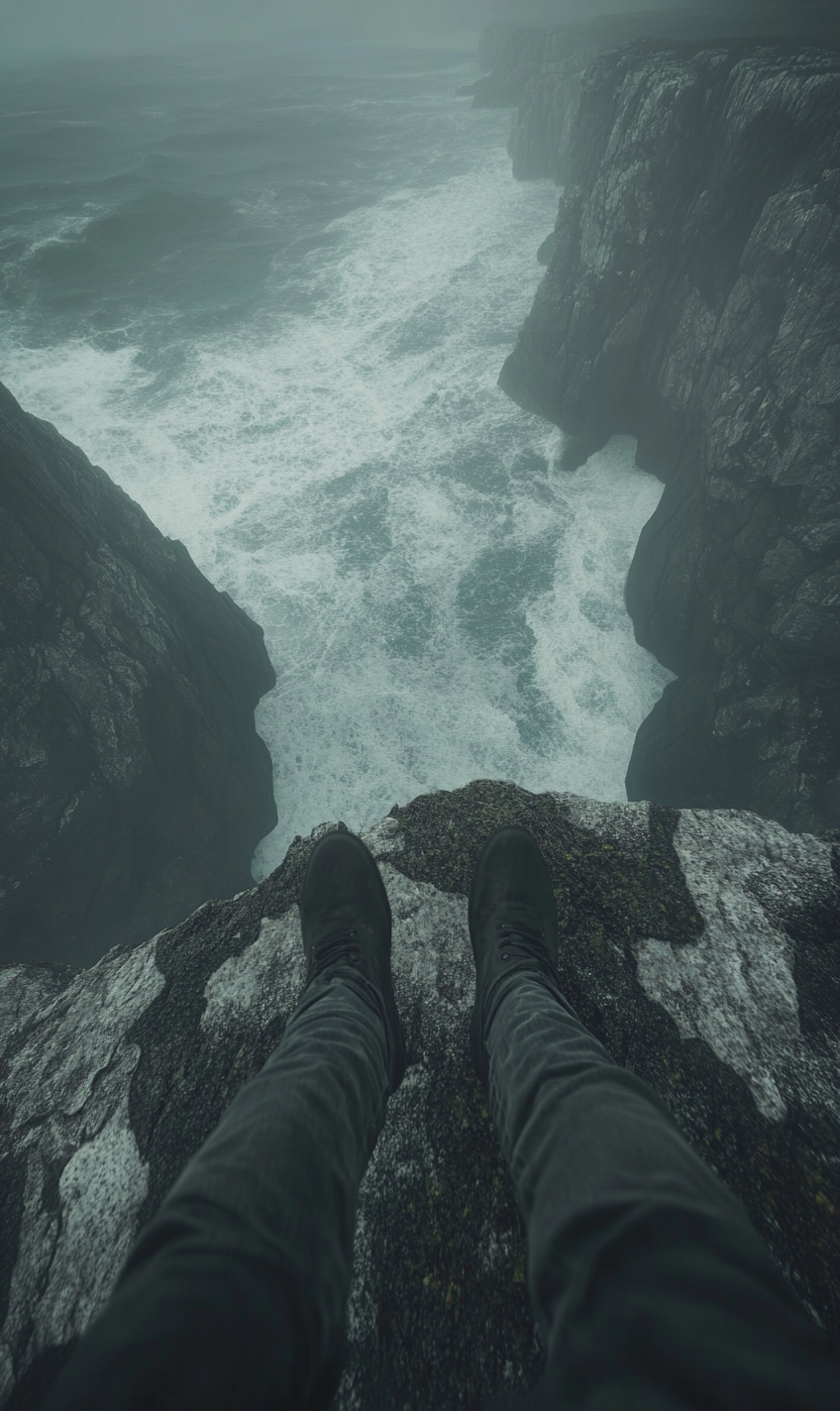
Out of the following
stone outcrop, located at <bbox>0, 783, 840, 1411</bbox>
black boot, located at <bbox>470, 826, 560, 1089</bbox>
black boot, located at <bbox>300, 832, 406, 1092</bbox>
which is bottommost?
stone outcrop, located at <bbox>0, 783, 840, 1411</bbox>

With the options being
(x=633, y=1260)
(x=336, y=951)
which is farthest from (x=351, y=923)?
(x=633, y=1260)

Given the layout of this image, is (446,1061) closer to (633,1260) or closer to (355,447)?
(633,1260)

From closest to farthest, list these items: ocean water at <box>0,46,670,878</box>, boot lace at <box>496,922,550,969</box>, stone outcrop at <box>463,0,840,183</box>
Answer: boot lace at <box>496,922,550,969</box> → ocean water at <box>0,46,670,878</box> → stone outcrop at <box>463,0,840,183</box>

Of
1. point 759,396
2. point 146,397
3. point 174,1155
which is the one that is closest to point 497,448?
point 759,396

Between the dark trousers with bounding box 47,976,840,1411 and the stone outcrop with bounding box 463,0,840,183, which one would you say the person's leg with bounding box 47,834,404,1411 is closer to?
the dark trousers with bounding box 47,976,840,1411

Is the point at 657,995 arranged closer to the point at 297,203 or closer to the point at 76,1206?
the point at 76,1206

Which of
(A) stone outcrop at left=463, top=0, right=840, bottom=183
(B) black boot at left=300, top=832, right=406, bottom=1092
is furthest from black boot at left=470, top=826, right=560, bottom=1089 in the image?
(A) stone outcrop at left=463, top=0, right=840, bottom=183

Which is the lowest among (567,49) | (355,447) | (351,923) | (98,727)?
(98,727)

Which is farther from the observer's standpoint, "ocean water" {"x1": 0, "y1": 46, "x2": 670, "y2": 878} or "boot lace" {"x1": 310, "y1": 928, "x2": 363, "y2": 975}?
"ocean water" {"x1": 0, "y1": 46, "x2": 670, "y2": 878}
